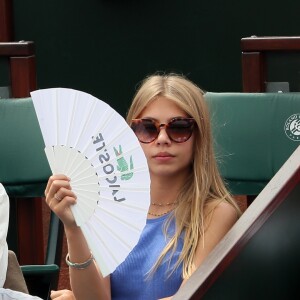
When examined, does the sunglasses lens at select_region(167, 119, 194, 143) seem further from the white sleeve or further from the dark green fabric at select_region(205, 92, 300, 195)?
the dark green fabric at select_region(205, 92, 300, 195)

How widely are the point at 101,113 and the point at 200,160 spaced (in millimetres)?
408

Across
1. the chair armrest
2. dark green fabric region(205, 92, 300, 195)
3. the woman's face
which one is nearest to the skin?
the woman's face

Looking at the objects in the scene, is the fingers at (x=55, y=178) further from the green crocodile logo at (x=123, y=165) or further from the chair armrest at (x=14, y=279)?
the chair armrest at (x=14, y=279)

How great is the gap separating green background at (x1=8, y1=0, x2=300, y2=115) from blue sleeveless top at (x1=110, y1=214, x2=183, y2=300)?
267 cm

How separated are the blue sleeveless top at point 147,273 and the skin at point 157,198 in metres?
0.03

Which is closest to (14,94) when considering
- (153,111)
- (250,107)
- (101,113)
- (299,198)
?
(250,107)

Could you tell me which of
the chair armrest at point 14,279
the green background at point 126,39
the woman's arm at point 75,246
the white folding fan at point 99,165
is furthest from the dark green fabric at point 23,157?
the green background at point 126,39

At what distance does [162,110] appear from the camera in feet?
9.07

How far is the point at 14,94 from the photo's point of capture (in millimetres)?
4055

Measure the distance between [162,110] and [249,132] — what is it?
91 cm

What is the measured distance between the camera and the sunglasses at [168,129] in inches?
107

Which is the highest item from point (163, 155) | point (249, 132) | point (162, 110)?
point (162, 110)

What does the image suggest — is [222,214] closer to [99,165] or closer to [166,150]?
[166,150]

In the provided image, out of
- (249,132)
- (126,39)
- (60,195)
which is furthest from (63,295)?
(126,39)
